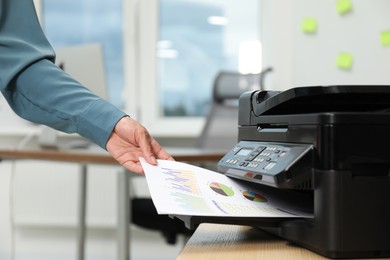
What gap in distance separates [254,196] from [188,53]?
268 centimetres

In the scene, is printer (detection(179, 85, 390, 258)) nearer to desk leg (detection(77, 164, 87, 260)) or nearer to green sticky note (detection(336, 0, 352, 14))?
desk leg (detection(77, 164, 87, 260))

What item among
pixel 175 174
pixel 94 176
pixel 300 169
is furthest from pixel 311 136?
pixel 94 176

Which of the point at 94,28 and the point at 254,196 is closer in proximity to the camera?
the point at 254,196

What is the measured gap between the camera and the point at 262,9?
343 cm

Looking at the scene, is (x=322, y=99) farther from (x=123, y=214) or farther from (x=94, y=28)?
(x=94, y=28)

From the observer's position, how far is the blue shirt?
116 cm

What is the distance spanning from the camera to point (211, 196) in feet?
2.86

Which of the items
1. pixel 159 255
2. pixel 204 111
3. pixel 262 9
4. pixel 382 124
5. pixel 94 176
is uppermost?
pixel 262 9

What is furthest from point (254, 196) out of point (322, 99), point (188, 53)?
point (188, 53)

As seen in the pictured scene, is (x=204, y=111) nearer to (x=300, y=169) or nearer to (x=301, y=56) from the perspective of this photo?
(x=301, y=56)

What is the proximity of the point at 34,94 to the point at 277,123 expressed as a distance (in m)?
0.62

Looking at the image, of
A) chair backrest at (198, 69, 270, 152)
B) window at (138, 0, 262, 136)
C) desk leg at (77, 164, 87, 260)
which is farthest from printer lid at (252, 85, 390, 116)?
window at (138, 0, 262, 136)

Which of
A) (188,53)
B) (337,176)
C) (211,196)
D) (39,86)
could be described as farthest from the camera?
(188,53)

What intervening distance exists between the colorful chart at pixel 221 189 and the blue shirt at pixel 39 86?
32 cm
